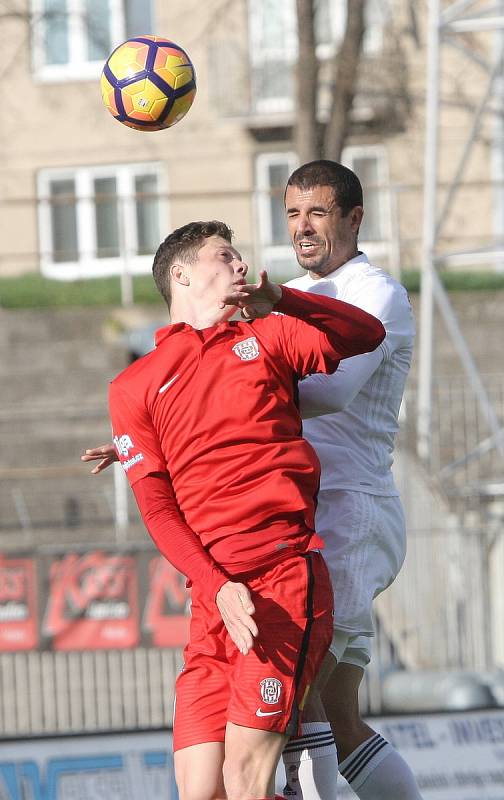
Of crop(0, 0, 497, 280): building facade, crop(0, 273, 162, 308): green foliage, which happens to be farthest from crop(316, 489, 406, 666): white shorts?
crop(0, 273, 162, 308): green foliage

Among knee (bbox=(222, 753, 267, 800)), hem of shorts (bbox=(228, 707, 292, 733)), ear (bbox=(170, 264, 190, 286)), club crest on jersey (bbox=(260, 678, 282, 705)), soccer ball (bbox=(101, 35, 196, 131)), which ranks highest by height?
soccer ball (bbox=(101, 35, 196, 131))

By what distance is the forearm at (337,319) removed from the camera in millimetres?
3736

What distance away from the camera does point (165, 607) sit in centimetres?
1029

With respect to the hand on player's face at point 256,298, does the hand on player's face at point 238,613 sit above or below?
below

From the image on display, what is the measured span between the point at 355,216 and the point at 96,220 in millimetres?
20735

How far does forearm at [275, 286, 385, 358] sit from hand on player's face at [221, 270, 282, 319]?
50mm

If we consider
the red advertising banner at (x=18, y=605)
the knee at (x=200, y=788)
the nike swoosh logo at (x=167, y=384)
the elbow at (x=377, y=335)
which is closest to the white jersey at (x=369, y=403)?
the elbow at (x=377, y=335)

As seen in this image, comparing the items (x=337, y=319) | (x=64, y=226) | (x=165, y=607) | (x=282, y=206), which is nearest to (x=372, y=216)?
(x=282, y=206)

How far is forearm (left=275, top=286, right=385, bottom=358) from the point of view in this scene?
3736mm

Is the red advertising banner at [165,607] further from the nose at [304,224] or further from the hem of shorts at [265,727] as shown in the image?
the hem of shorts at [265,727]

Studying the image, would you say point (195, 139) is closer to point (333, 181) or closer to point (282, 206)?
point (282, 206)

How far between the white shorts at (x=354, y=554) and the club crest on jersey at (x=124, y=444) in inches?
26.9

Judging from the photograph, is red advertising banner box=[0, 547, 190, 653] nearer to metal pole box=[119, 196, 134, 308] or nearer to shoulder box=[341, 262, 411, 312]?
shoulder box=[341, 262, 411, 312]

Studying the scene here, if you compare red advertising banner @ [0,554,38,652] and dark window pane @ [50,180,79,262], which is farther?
dark window pane @ [50,180,79,262]
